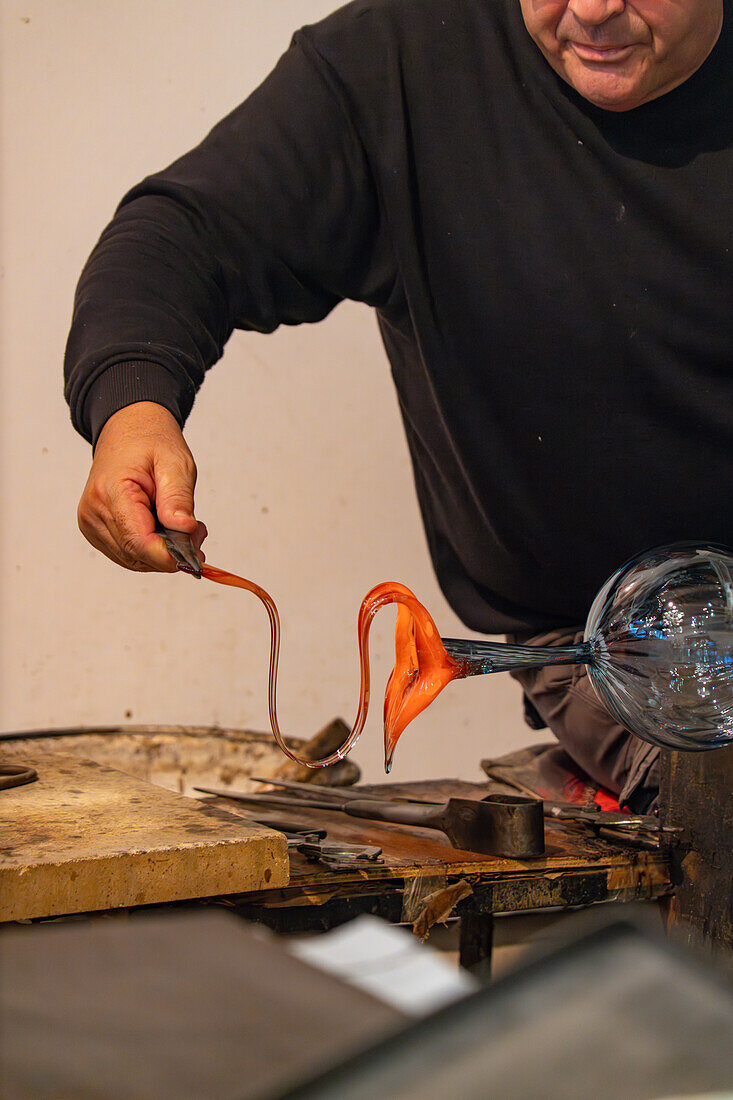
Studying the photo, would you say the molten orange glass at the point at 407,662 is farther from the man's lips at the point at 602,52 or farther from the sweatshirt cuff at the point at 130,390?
the man's lips at the point at 602,52

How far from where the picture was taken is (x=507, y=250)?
3.51 feet

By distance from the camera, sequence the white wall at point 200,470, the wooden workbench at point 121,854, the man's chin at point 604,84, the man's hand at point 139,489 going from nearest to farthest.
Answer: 1. the wooden workbench at point 121,854
2. the man's hand at point 139,489
3. the man's chin at point 604,84
4. the white wall at point 200,470

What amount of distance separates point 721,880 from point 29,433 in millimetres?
1589

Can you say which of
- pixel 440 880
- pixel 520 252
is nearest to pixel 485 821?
pixel 440 880

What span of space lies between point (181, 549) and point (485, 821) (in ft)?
1.05

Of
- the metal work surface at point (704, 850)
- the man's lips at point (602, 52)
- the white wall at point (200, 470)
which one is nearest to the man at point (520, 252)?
the man's lips at point (602, 52)

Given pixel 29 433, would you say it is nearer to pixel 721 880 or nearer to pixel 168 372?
pixel 168 372

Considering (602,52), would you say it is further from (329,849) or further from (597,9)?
(329,849)

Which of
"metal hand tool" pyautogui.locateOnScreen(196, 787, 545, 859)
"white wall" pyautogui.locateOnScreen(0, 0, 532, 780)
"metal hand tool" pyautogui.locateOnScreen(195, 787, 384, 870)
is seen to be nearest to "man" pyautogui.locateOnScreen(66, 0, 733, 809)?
"metal hand tool" pyautogui.locateOnScreen(196, 787, 545, 859)

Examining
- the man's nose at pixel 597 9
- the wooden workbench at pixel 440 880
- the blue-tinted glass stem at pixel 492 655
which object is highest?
the man's nose at pixel 597 9

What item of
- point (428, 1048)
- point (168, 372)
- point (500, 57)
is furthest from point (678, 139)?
point (428, 1048)

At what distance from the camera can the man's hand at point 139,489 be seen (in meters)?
0.74

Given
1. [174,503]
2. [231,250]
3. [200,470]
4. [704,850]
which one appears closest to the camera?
[174,503]

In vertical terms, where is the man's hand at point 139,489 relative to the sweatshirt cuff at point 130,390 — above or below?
below
